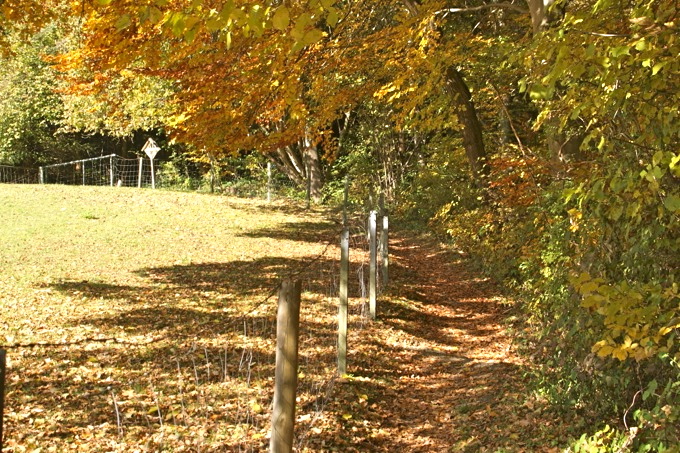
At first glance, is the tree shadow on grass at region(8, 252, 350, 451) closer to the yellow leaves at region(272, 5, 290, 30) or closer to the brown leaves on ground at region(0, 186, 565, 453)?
the brown leaves on ground at region(0, 186, 565, 453)

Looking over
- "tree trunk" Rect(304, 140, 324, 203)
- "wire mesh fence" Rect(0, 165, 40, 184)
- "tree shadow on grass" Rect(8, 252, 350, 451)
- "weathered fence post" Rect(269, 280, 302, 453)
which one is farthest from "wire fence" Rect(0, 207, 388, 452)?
"wire mesh fence" Rect(0, 165, 40, 184)

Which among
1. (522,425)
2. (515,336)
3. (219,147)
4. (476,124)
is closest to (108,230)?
(219,147)

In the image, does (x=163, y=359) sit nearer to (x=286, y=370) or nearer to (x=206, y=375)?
(x=206, y=375)

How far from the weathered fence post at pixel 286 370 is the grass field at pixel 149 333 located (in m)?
0.54

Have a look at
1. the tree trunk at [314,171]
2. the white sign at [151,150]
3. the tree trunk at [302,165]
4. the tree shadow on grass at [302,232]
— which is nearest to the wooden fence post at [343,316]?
the tree shadow on grass at [302,232]

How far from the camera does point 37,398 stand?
18.8ft

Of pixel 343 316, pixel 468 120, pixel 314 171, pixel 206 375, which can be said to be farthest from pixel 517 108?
pixel 206 375

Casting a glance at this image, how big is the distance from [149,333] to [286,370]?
4955 mm

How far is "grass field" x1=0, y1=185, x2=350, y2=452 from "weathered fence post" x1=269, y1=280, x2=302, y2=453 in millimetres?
538

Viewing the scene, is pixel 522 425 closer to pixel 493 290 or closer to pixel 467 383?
pixel 467 383

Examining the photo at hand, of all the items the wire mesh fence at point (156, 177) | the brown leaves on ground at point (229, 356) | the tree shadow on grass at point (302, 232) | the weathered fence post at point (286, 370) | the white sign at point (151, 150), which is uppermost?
the white sign at point (151, 150)

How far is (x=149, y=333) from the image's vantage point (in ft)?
26.2

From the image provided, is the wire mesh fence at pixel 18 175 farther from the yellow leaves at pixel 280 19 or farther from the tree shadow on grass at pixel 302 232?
the yellow leaves at pixel 280 19

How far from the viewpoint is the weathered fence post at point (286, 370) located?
3.44 meters
